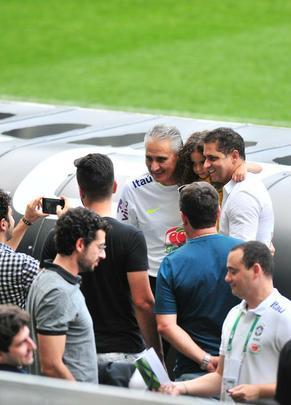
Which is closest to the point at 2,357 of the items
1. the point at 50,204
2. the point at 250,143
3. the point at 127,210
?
the point at 50,204

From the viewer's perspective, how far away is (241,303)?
5.16 metres

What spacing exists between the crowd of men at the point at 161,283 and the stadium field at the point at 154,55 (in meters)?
10.8

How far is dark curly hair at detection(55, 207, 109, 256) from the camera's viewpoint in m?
5.13

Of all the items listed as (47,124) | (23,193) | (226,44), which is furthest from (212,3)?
(23,193)

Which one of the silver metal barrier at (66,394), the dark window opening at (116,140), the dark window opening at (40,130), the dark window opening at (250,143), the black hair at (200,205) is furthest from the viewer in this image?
the dark window opening at (40,130)

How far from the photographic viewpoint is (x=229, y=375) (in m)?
5.10

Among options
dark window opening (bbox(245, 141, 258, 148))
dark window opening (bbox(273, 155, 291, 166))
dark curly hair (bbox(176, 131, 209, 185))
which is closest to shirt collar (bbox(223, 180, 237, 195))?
dark curly hair (bbox(176, 131, 209, 185))

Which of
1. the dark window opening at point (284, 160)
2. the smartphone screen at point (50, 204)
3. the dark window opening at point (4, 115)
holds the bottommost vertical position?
the smartphone screen at point (50, 204)

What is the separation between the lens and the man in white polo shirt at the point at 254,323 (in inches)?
196

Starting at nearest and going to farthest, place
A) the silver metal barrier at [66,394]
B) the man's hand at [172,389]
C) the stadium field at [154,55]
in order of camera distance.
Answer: the silver metal barrier at [66,394] < the man's hand at [172,389] < the stadium field at [154,55]

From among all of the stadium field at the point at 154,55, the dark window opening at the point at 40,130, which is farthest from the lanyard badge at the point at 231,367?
the stadium field at the point at 154,55

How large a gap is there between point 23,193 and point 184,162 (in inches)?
66.6

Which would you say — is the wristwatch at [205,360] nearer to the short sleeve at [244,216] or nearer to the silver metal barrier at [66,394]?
the short sleeve at [244,216]

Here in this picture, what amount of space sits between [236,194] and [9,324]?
183 centimetres
